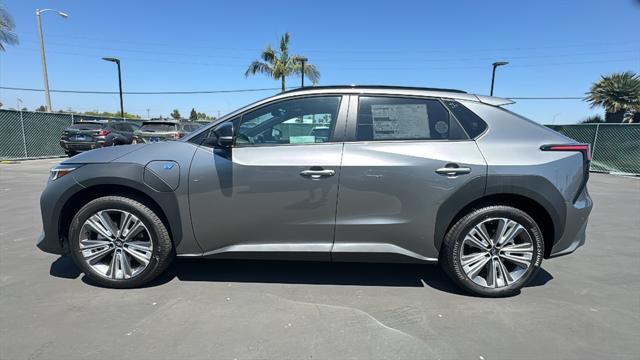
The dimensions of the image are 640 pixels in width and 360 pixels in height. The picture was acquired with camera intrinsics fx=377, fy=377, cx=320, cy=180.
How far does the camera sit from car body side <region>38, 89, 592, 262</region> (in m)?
3.14

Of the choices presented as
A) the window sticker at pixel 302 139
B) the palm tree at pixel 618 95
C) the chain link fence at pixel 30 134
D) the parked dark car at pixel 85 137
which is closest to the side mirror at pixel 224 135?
the window sticker at pixel 302 139

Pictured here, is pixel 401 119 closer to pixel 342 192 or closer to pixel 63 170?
pixel 342 192

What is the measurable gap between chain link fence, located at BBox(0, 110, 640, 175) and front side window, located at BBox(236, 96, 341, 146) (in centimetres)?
1401

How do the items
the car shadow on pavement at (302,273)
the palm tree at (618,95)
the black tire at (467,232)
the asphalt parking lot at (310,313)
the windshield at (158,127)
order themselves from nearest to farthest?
the asphalt parking lot at (310,313) < the black tire at (467,232) < the car shadow on pavement at (302,273) < the windshield at (158,127) < the palm tree at (618,95)

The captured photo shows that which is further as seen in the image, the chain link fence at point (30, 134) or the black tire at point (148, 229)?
the chain link fence at point (30, 134)

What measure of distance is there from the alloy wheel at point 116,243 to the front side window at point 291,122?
1.19 metres

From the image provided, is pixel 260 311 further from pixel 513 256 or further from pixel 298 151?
pixel 513 256

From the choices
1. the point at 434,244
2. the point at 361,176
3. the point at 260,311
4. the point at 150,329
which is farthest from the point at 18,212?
the point at 434,244

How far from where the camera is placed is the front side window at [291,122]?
331cm

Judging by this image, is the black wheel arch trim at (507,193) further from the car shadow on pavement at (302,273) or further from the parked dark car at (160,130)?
the parked dark car at (160,130)

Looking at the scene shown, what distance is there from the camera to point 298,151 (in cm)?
321

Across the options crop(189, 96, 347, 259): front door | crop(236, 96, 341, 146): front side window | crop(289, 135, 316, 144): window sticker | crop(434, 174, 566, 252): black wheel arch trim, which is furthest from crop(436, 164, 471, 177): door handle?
crop(289, 135, 316, 144): window sticker

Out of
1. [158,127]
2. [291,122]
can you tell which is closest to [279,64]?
[158,127]

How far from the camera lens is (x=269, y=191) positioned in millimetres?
3174
